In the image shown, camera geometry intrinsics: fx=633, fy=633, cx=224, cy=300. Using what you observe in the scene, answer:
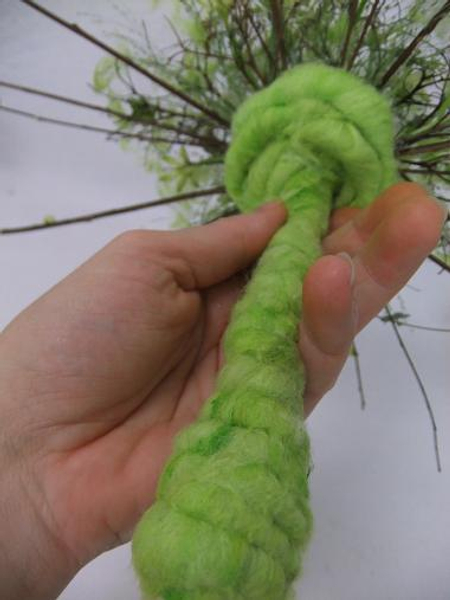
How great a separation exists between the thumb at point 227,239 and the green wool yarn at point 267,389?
0.07 ft

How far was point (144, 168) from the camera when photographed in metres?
0.77

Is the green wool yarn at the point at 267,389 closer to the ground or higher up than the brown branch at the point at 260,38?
closer to the ground

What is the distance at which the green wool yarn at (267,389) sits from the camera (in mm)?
256

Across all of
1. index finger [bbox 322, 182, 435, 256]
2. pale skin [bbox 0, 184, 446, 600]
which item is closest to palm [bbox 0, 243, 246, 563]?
pale skin [bbox 0, 184, 446, 600]

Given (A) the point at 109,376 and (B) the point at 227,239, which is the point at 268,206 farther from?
(A) the point at 109,376

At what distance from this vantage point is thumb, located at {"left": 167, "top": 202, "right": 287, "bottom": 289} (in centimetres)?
47

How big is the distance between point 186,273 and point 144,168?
332 millimetres

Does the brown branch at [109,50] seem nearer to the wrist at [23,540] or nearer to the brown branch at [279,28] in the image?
the brown branch at [279,28]

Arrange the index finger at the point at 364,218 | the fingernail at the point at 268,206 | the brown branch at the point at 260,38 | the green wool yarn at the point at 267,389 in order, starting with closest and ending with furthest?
the green wool yarn at the point at 267,389 < the index finger at the point at 364,218 < the fingernail at the point at 268,206 < the brown branch at the point at 260,38

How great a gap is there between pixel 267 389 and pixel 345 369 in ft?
1.27

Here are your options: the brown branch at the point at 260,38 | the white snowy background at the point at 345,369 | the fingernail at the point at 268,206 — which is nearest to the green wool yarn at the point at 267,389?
the fingernail at the point at 268,206

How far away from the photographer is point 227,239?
0.47m

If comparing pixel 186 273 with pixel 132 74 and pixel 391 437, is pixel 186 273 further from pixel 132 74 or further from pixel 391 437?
→ pixel 132 74

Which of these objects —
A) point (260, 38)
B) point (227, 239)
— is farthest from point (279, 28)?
point (227, 239)
